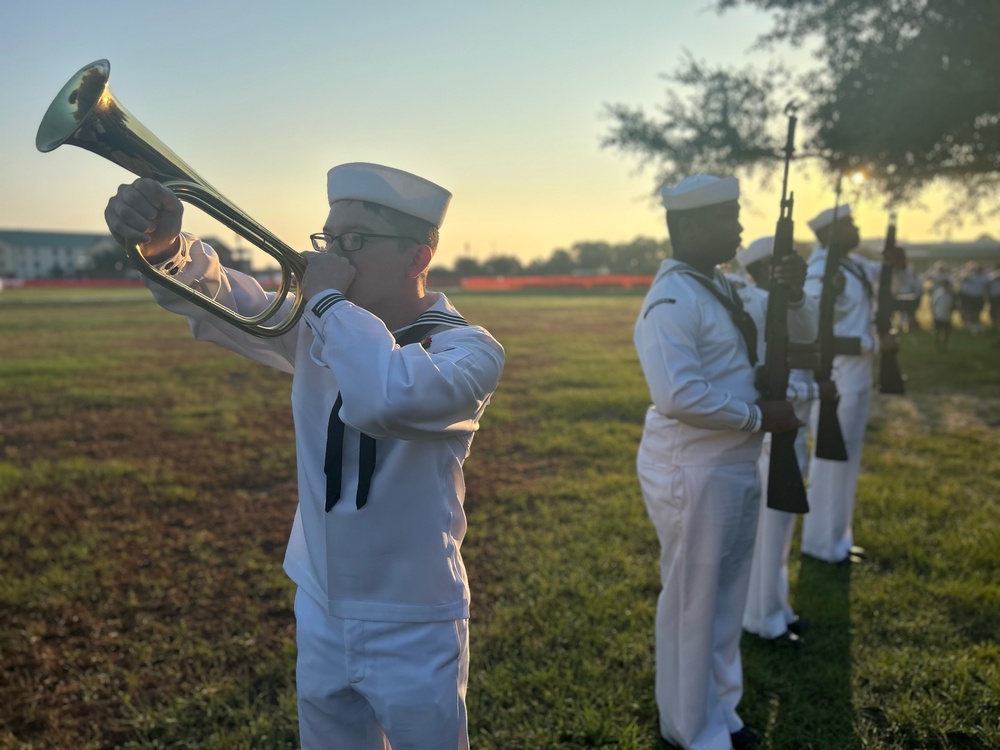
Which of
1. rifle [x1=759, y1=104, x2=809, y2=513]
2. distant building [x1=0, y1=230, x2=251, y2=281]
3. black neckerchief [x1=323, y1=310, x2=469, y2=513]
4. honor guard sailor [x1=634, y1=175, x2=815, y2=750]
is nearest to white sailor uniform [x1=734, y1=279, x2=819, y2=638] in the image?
rifle [x1=759, y1=104, x2=809, y2=513]

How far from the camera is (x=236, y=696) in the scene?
12.9ft

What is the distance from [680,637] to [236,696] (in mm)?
2382

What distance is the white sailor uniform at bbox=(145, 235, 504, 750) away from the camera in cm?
197

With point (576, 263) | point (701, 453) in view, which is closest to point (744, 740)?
point (701, 453)

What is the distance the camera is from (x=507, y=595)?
5164mm

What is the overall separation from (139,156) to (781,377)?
2.86m

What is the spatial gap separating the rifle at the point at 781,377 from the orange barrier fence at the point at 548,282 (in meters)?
62.2

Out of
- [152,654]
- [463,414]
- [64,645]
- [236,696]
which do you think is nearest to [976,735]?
[463,414]

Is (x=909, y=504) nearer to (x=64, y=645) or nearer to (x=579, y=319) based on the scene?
(x=64, y=645)

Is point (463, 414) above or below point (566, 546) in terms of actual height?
above

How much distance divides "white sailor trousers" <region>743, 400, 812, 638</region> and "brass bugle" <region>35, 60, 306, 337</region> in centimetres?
342

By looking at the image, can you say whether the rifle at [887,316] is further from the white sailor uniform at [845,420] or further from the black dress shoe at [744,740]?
the black dress shoe at [744,740]

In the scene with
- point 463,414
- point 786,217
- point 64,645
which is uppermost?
point 786,217

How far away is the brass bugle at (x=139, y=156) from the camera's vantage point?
1.79m
